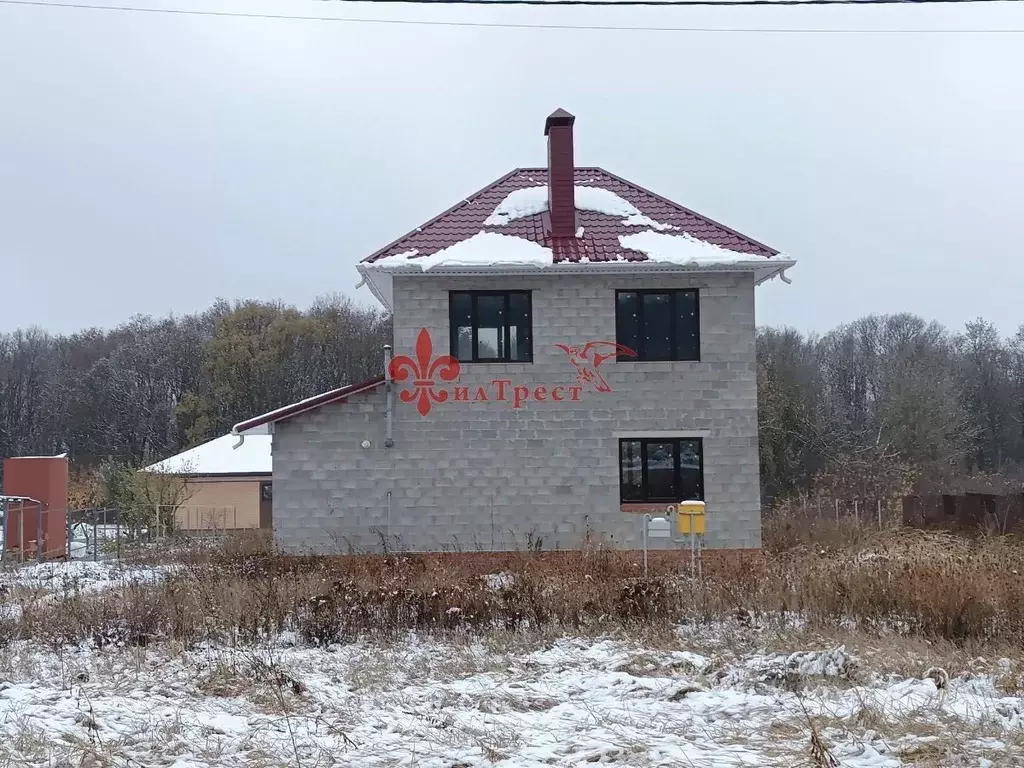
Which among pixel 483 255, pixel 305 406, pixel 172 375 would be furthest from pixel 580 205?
pixel 172 375

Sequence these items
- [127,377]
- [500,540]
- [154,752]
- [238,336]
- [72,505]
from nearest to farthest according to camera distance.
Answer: [154,752] < [500,540] < [72,505] < [238,336] < [127,377]

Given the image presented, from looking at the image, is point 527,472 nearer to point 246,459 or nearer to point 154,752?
point 154,752

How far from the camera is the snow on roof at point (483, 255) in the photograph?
17250 millimetres

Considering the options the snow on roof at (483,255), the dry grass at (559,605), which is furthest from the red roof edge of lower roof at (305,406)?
the dry grass at (559,605)

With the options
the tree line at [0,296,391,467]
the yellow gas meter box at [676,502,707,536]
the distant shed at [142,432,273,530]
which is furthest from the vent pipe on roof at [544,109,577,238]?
the tree line at [0,296,391,467]

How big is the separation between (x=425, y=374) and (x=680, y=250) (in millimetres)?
5254

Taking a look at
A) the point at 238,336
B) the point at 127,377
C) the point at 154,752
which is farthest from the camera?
the point at 127,377

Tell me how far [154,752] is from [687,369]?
1303 centimetres

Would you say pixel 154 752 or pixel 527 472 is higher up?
pixel 527 472

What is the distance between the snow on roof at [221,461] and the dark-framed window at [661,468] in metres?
22.6

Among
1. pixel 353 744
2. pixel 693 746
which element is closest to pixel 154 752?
pixel 353 744

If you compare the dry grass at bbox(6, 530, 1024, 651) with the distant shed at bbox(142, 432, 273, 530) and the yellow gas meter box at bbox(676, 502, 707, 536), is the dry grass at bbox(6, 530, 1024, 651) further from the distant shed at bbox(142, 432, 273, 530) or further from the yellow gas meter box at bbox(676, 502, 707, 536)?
the distant shed at bbox(142, 432, 273, 530)

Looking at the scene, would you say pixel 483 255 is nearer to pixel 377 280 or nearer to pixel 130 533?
pixel 377 280

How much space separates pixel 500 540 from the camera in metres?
17.2
